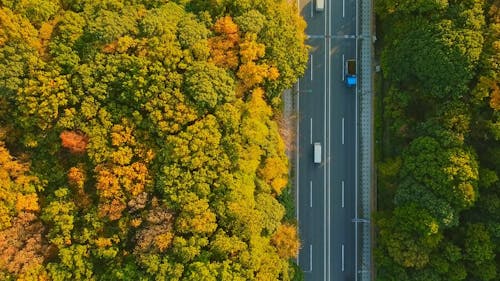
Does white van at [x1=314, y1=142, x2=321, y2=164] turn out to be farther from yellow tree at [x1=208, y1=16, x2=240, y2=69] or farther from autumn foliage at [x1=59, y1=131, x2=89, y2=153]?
autumn foliage at [x1=59, y1=131, x2=89, y2=153]

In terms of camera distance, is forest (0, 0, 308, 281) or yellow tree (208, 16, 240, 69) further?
yellow tree (208, 16, 240, 69)

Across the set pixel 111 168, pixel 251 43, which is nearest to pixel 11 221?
pixel 111 168

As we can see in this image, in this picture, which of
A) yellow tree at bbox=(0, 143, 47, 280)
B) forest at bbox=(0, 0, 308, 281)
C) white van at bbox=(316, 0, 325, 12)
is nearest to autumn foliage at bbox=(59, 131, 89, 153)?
forest at bbox=(0, 0, 308, 281)

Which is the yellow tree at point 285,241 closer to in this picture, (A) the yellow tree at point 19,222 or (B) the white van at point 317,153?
(B) the white van at point 317,153

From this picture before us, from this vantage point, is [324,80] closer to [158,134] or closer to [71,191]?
[158,134]

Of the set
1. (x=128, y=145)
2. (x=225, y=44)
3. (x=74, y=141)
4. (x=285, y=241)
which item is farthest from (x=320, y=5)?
(x=74, y=141)

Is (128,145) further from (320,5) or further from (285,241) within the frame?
(320,5)
